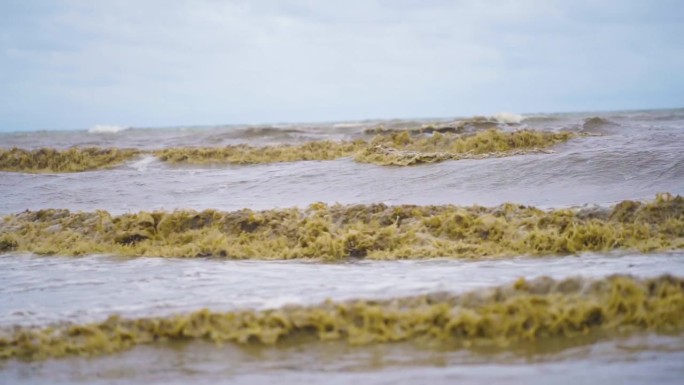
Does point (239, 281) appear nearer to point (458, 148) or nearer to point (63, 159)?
point (458, 148)

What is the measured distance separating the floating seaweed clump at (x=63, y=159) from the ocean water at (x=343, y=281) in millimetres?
3526

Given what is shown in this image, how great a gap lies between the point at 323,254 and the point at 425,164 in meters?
5.31

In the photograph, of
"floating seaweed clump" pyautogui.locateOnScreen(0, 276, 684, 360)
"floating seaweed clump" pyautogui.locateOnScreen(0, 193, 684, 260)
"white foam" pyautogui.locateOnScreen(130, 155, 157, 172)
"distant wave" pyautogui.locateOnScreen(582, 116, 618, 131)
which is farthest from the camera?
"distant wave" pyautogui.locateOnScreen(582, 116, 618, 131)

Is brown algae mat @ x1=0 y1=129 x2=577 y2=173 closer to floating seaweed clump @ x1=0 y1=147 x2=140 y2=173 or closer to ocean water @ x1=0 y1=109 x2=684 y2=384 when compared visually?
floating seaweed clump @ x1=0 y1=147 x2=140 y2=173

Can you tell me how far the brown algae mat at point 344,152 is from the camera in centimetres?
1188

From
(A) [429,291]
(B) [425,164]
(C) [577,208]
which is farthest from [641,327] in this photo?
(B) [425,164]

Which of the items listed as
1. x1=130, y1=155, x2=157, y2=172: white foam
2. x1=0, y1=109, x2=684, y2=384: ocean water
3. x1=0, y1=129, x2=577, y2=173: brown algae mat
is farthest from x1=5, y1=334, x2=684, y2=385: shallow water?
x1=130, y1=155, x2=157, y2=172: white foam

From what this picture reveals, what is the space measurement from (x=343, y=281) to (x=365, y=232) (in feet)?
5.64

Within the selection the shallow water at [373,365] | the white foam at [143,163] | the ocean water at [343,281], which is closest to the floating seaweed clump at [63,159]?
the white foam at [143,163]

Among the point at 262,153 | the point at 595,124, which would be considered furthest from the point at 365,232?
the point at 595,124

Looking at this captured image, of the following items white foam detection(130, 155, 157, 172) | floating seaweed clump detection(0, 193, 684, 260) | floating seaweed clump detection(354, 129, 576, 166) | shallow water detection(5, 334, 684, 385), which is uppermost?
floating seaweed clump detection(354, 129, 576, 166)

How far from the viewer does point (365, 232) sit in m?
6.57

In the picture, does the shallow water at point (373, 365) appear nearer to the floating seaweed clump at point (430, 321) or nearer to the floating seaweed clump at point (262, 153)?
the floating seaweed clump at point (430, 321)

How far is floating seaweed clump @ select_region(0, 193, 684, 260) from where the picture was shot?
5.91 m
